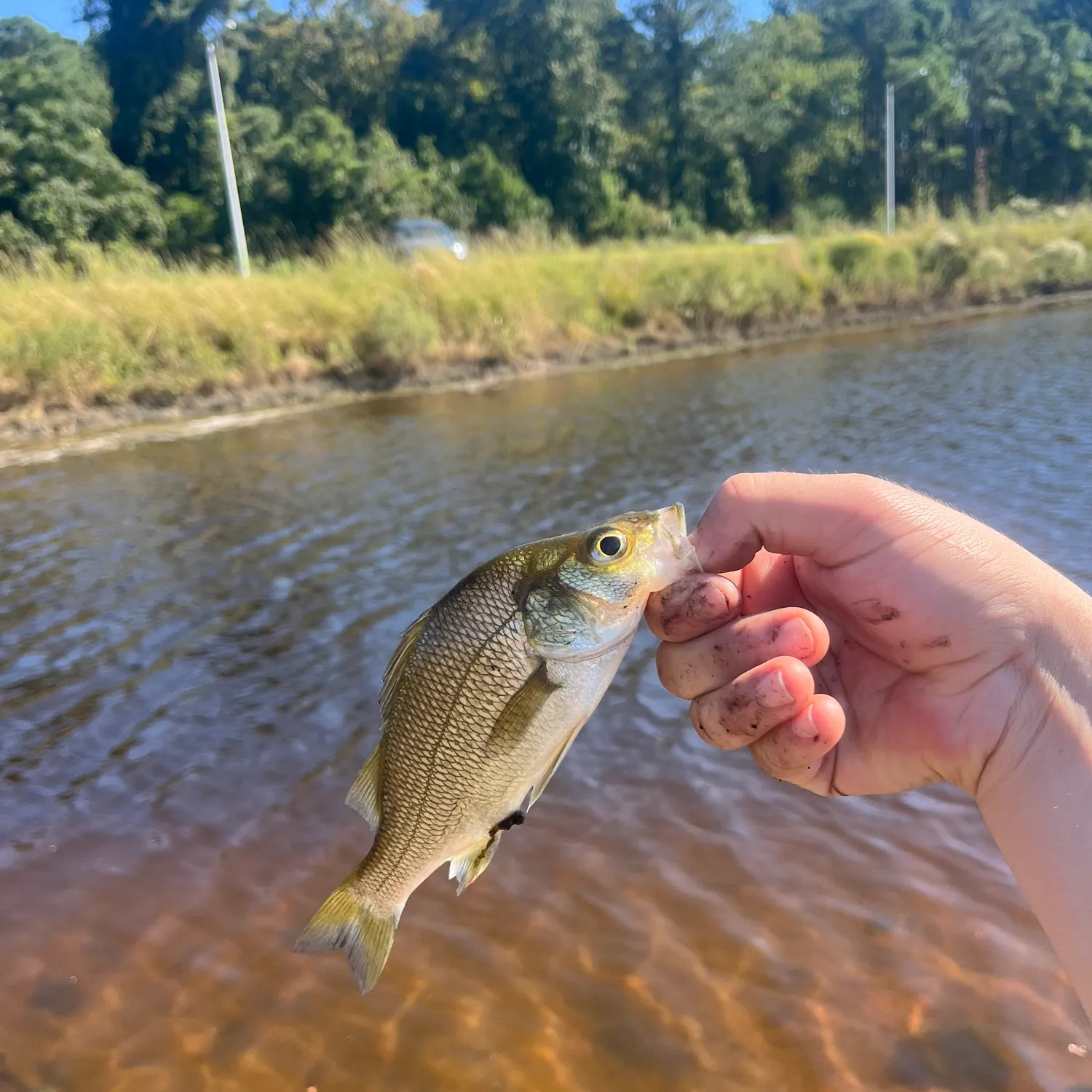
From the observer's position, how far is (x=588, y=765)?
497cm

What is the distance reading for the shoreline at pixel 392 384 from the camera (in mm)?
15633

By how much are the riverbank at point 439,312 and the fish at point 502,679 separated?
15883 mm

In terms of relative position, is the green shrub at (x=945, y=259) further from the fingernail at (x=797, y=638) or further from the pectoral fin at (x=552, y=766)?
the pectoral fin at (x=552, y=766)

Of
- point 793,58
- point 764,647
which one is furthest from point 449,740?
point 793,58

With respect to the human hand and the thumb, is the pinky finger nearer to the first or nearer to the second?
the human hand

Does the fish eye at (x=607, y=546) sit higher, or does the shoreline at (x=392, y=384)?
the fish eye at (x=607, y=546)

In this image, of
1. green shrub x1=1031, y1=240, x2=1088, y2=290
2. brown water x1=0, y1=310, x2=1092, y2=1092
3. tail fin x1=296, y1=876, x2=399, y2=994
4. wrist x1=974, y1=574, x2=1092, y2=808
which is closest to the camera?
wrist x1=974, y1=574, x2=1092, y2=808

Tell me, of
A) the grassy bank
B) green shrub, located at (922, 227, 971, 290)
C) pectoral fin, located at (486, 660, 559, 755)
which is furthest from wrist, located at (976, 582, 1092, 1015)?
green shrub, located at (922, 227, 971, 290)

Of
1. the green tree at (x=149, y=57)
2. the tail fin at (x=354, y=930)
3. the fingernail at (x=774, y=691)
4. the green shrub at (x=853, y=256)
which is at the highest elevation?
the green tree at (x=149, y=57)

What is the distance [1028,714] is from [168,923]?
140 inches

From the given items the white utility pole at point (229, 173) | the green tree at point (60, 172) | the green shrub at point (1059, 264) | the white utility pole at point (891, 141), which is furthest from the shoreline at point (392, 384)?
the green tree at point (60, 172)

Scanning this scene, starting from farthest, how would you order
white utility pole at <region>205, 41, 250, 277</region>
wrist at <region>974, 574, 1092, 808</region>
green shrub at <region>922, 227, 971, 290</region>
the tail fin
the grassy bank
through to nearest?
green shrub at <region>922, 227, 971, 290</region> → white utility pole at <region>205, 41, 250, 277</region> → the grassy bank → the tail fin → wrist at <region>974, 574, 1092, 808</region>

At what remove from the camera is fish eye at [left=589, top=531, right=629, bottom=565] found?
2.03m

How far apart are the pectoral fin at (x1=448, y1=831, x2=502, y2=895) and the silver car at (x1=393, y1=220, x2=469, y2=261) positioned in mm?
27077
